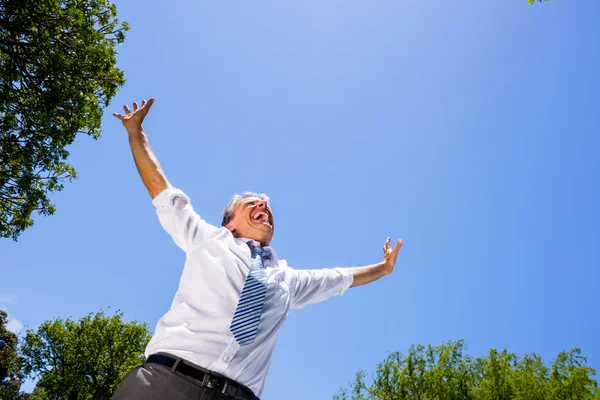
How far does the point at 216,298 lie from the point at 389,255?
7.74 ft

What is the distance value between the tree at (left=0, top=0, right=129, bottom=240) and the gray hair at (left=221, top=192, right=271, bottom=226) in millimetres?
8456

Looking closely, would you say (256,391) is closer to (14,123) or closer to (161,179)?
(161,179)

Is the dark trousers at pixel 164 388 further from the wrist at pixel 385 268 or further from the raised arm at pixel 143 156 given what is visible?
the wrist at pixel 385 268

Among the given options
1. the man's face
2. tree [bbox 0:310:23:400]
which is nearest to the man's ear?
the man's face

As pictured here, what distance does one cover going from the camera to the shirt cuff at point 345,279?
3783 mm

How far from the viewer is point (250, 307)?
2672 millimetres

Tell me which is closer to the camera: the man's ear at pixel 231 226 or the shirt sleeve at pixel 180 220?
the shirt sleeve at pixel 180 220

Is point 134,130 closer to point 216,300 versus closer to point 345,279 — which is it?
point 216,300

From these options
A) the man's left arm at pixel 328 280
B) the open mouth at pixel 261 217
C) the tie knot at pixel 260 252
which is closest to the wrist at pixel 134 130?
the open mouth at pixel 261 217

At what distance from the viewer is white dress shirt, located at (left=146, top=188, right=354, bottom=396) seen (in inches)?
98.8

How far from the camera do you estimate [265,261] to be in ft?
10.6

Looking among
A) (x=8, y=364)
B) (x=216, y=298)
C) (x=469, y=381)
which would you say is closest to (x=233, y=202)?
(x=216, y=298)

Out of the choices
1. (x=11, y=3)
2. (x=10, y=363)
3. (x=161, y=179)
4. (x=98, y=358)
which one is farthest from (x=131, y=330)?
(x=161, y=179)

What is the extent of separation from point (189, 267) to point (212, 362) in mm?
770
